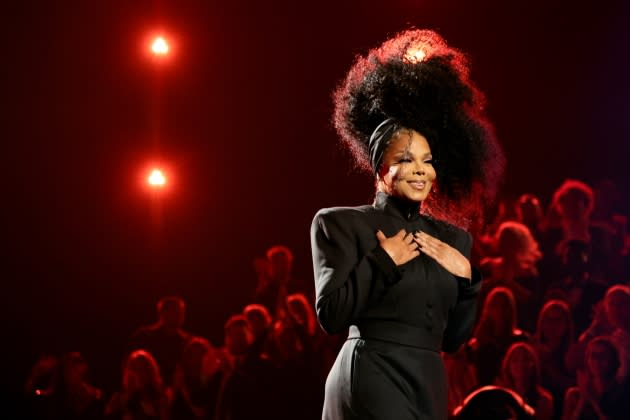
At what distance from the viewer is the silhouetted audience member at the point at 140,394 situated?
602 cm

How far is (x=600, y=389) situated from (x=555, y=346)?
0.37 meters

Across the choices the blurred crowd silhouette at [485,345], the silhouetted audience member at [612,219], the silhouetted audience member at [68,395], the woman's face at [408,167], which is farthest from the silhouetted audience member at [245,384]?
the woman's face at [408,167]

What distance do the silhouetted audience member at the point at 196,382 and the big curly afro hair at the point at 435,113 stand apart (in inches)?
160

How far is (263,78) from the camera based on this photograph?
21.4 ft

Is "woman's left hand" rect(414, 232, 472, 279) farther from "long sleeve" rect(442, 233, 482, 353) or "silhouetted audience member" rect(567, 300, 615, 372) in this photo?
"silhouetted audience member" rect(567, 300, 615, 372)

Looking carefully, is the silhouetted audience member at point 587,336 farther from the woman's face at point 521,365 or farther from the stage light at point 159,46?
the stage light at point 159,46

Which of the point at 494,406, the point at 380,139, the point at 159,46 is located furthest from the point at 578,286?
the point at 380,139

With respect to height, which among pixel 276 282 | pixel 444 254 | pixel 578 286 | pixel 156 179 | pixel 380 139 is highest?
pixel 156 179

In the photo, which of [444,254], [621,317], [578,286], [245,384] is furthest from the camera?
[245,384]

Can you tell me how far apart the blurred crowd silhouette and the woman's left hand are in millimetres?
3149

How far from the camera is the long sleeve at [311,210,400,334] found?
183 cm

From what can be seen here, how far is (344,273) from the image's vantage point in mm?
1855

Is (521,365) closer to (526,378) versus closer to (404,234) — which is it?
(526,378)

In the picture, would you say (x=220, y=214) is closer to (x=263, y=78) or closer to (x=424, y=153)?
(x=263, y=78)
